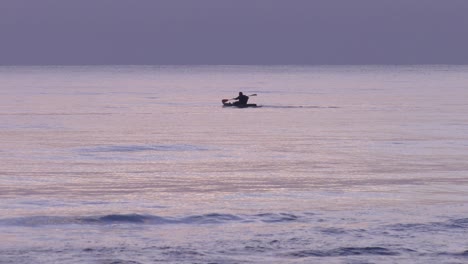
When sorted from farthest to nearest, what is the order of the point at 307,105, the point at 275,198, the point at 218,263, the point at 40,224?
1. the point at 307,105
2. the point at 275,198
3. the point at 40,224
4. the point at 218,263

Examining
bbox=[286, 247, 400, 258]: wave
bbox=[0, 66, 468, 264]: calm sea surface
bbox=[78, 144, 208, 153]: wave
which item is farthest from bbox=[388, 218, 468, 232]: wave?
bbox=[78, 144, 208, 153]: wave

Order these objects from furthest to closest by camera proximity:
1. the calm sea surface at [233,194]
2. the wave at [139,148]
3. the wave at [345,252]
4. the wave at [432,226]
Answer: the wave at [139,148], the wave at [432,226], the calm sea surface at [233,194], the wave at [345,252]

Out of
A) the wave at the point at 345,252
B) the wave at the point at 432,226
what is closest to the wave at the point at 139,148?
the wave at the point at 432,226

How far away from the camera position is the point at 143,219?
2047cm

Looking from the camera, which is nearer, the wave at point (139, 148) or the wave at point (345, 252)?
the wave at point (345, 252)

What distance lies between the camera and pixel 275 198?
23.0 m

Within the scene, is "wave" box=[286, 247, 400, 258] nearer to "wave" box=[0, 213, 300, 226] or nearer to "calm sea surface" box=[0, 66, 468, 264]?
"calm sea surface" box=[0, 66, 468, 264]

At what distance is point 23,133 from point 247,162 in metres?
13.3

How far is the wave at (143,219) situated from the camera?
787 inches

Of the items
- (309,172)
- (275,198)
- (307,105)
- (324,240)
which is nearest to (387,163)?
(309,172)

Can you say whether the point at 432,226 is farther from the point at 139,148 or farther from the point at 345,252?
the point at 139,148

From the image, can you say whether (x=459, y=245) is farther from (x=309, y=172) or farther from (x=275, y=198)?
(x=309, y=172)

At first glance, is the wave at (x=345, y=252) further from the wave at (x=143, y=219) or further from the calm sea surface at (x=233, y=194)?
the wave at (x=143, y=219)

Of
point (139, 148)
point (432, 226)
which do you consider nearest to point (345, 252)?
point (432, 226)
